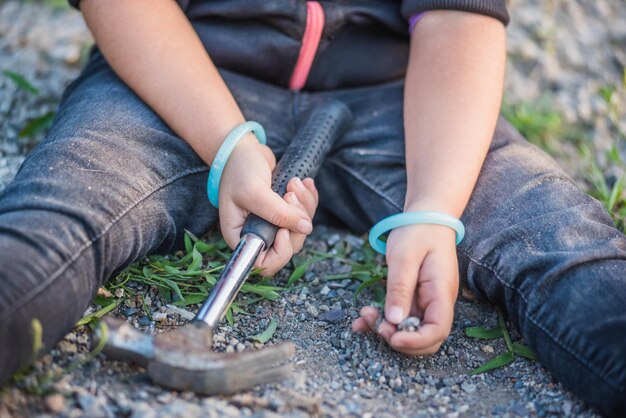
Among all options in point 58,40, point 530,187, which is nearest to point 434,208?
point 530,187

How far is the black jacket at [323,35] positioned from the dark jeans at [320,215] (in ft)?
0.16

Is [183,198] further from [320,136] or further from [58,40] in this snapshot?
[58,40]

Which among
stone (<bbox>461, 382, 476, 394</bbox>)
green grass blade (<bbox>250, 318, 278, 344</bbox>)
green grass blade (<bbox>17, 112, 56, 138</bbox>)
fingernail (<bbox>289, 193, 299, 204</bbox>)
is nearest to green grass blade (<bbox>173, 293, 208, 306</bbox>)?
green grass blade (<bbox>250, 318, 278, 344</bbox>)

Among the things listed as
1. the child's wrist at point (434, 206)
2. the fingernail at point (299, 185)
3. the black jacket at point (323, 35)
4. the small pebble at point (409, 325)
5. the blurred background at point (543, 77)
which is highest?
the black jacket at point (323, 35)

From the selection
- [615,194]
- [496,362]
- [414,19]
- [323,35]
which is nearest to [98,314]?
[496,362]

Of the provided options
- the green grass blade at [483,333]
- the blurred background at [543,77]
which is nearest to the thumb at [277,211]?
the green grass blade at [483,333]

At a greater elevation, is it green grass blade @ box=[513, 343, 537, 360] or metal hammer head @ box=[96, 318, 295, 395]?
metal hammer head @ box=[96, 318, 295, 395]

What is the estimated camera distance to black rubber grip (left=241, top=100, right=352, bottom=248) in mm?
1427

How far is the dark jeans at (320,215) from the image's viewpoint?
4.00 ft

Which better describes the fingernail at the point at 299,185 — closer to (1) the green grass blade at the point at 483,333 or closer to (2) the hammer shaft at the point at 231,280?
(2) the hammer shaft at the point at 231,280

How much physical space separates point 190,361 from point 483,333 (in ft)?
2.04

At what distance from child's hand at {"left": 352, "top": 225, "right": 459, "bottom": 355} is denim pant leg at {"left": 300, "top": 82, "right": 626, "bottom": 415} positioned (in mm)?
123

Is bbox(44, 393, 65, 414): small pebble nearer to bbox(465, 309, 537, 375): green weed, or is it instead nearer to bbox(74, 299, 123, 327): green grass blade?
bbox(74, 299, 123, 327): green grass blade

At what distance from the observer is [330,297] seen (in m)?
1.61
